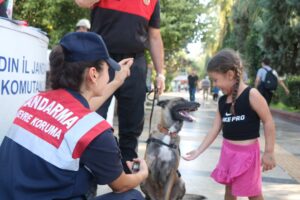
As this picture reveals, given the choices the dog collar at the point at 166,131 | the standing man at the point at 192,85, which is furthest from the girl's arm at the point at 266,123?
the standing man at the point at 192,85

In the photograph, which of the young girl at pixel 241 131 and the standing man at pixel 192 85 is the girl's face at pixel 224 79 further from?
the standing man at pixel 192 85

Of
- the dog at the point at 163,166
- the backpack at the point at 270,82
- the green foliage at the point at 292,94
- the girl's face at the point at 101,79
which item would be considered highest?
the girl's face at the point at 101,79

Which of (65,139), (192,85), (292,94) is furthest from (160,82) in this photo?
(192,85)

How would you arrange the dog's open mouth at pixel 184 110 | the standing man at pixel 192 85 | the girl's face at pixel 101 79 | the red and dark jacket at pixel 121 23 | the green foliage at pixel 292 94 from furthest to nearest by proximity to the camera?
1. the standing man at pixel 192 85
2. the green foliage at pixel 292 94
3. the dog's open mouth at pixel 184 110
4. the red and dark jacket at pixel 121 23
5. the girl's face at pixel 101 79

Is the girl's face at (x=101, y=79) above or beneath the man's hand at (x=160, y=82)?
above

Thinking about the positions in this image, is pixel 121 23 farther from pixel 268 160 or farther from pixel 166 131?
pixel 268 160

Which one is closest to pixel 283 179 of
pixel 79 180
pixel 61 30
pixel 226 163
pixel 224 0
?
pixel 226 163

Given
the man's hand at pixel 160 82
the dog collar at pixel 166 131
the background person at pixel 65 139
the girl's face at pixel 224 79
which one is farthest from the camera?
the dog collar at pixel 166 131

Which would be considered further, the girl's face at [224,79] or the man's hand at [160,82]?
the man's hand at [160,82]

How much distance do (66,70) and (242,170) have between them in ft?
6.54

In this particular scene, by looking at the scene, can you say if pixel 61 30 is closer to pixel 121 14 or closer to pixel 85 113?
pixel 121 14

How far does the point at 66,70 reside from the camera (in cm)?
262

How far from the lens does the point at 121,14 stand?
167 inches

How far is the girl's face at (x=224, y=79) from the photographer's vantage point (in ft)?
13.5
